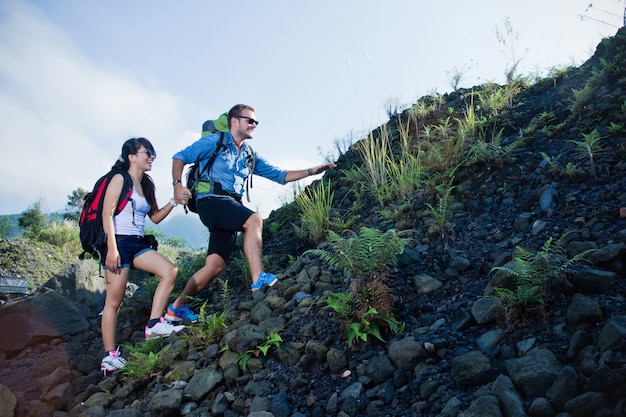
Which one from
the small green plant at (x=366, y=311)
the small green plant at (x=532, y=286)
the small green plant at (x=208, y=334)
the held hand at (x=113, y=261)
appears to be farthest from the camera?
the held hand at (x=113, y=261)

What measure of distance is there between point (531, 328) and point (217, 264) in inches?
130

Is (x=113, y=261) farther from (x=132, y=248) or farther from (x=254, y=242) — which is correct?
(x=254, y=242)

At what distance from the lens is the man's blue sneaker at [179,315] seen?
177 inches

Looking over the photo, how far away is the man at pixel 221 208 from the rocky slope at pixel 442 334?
0.40 meters

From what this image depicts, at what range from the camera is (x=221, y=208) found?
15.2 ft

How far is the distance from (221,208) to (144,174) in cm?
94

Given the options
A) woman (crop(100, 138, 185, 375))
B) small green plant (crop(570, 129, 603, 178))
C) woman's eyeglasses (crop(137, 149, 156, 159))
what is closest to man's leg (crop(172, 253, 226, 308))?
woman (crop(100, 138, 185, 375))

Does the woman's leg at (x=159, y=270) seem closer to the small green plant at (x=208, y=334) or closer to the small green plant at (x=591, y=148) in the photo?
the small green plant at (x=208, y=334)

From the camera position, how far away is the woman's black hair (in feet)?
14.5

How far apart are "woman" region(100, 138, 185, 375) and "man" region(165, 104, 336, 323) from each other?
280 millimetres

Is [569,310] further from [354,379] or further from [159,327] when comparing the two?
[159,327]

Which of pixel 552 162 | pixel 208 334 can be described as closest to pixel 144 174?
pixel 208 334

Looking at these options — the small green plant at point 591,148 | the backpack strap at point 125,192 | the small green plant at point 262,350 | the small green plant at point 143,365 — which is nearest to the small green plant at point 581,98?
the small green plant at point 591,148

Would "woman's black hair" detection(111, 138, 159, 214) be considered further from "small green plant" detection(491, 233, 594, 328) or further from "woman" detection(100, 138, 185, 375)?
"small green plant" detection(491, 233, 594, 328)
